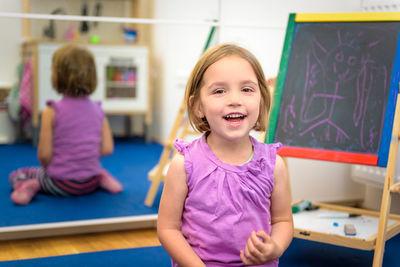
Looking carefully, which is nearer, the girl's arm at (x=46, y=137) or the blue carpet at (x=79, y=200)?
the blue carpet at (x=79, y=200)

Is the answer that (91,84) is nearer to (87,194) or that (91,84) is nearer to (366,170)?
(87,194)

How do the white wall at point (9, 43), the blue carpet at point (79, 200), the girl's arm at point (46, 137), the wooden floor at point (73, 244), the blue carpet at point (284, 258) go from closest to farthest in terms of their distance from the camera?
the blue carpet at point (284, 258), the wooden floor at point (73, 244), the white wall at point (9, 43), the blue carpet at point (79, 200), the girl's arm at point (46, 137)

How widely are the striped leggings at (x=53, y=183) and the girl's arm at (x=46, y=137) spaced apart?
6 centimetres

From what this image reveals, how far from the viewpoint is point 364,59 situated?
6.89 feet

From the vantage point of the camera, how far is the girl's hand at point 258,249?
3.72ft

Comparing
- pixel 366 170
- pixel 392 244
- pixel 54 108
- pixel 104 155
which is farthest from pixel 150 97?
pixel 392 244

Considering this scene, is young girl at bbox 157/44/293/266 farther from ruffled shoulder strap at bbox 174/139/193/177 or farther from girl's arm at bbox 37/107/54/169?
girl's arm at bbox 37/107/54/169

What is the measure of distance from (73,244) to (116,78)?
41.2 inches

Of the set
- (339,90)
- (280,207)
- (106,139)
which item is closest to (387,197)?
(339,90)

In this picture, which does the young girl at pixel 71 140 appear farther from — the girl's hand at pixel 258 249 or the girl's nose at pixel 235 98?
the girl's hand at pixel 258 249

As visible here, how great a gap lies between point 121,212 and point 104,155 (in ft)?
1.26

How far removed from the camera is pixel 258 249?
45.1 inches

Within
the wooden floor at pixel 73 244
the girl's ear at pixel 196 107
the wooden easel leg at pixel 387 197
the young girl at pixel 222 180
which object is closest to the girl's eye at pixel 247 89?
the young girl at pixel 222 180

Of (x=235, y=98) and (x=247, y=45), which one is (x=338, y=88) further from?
(x=235, y=98)
